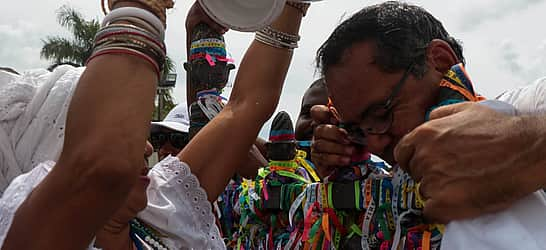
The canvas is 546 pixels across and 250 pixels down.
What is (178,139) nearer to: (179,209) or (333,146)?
(179,209)

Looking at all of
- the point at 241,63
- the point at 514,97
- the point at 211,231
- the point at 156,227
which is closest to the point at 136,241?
the point at 156,227

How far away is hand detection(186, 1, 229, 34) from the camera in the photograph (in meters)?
3.31

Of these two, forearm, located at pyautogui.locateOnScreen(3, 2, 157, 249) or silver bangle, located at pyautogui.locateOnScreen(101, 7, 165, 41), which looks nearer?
forearm, located at pyautogui.locateOnScreen(3, 2, 157, 249)

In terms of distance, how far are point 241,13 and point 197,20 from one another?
71.9 inches

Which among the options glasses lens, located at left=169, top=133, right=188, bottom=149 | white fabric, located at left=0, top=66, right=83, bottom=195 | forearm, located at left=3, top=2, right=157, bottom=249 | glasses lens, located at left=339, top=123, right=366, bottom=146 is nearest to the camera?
forearm, located at left=3, top=2, right=157, bottom=249

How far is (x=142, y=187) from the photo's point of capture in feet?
6.82

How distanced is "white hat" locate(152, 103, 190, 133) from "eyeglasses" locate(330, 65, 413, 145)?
3.05m

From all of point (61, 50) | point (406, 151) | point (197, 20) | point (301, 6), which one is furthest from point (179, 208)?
point (61, 50)

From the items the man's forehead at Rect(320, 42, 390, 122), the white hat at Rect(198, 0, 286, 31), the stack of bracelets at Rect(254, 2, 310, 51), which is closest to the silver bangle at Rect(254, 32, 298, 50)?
the stack of bracelets at Rect(254, 2, 310, 51)

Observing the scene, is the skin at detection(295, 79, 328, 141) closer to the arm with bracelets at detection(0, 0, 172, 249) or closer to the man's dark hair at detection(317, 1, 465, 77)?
the man's dark hair at detection(317, 1, 465, 77)

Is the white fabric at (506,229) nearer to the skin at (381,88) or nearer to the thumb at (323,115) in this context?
the skin at (381,88)

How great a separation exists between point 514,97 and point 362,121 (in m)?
0.55

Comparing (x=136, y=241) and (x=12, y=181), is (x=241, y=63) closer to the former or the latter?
(x=136, y=241)

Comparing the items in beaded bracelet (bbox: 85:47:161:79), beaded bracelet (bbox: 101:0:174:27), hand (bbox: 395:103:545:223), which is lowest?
hand (bbox: 395:103:545:223)
